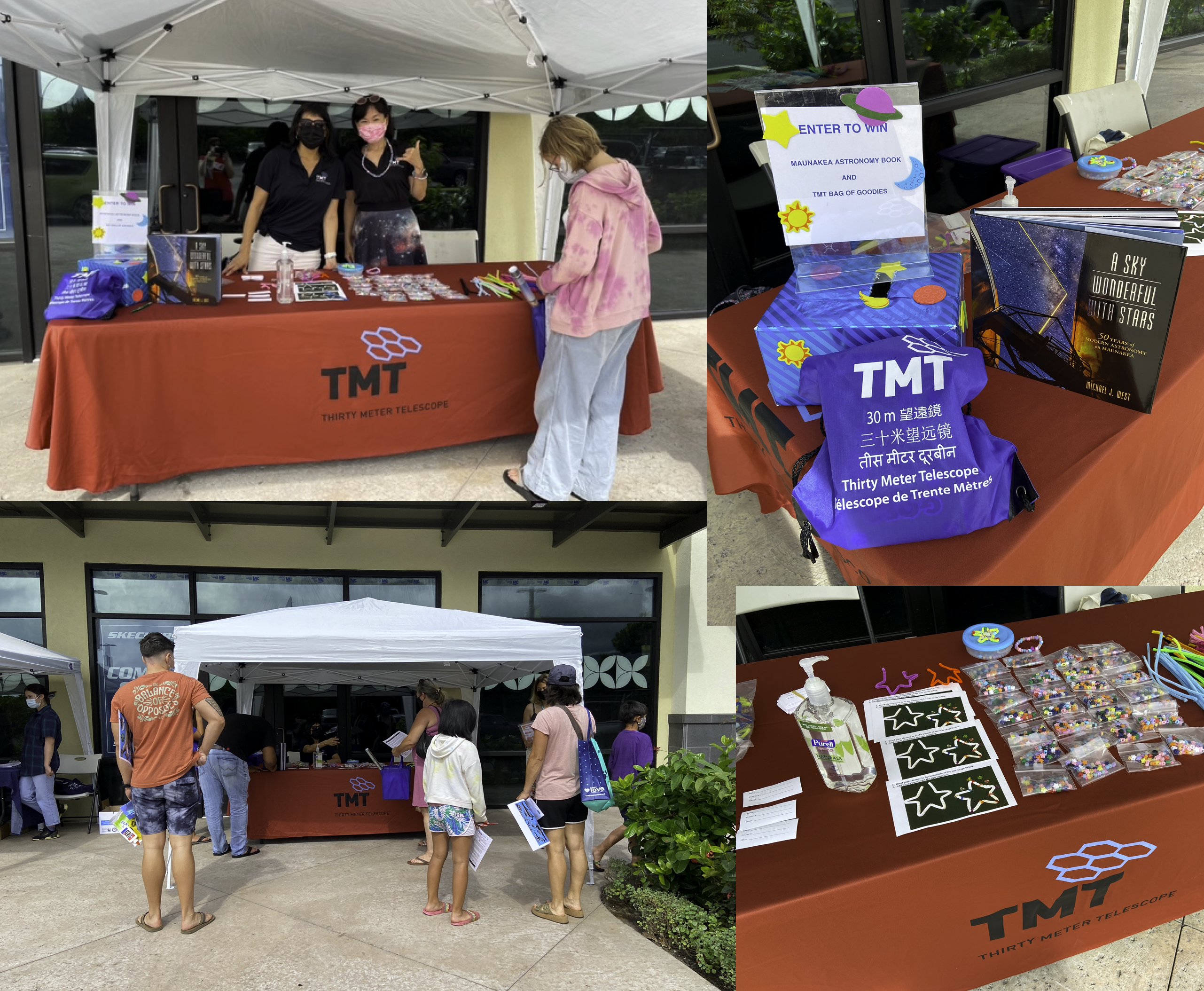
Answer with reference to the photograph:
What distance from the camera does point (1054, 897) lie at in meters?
1.78

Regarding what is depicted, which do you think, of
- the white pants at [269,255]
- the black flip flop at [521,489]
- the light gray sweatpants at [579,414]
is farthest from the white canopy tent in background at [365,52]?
the black flip flop at [521,489]

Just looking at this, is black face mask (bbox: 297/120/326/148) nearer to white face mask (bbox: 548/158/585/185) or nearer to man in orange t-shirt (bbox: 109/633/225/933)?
white face mask (bbox: 548/158/585/185)

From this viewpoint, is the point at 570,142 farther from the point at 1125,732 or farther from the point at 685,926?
the point at 685,926

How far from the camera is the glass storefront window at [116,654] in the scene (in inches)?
250

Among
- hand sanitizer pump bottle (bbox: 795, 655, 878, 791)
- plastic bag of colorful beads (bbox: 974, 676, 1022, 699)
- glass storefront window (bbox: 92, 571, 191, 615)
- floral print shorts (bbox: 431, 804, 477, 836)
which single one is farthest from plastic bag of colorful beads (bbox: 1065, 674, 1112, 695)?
glass storefront window (bbox: 92, 571, 191, 615)

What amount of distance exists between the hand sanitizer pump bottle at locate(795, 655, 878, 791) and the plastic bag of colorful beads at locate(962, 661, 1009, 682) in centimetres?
52

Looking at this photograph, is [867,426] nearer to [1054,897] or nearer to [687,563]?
[1054,897]

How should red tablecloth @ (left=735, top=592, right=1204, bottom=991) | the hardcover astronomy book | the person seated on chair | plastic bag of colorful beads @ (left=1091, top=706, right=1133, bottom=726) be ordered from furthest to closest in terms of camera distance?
1. the person seated on chair
2. plastic bag of colorful beads @ (left=1091, top=706, right=1133, bottom=726)
3. the hardcover astronomy book
4. red tablecloth @ (left=735, top=592, right=1204, bottom=991)

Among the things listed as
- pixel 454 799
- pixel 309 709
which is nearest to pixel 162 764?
pixel 454 799

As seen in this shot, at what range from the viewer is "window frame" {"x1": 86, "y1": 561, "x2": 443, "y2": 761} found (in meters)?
6.23

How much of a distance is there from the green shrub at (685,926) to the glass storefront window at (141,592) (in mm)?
4211

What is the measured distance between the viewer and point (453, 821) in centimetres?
327

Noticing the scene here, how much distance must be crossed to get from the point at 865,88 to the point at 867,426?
0.93 m

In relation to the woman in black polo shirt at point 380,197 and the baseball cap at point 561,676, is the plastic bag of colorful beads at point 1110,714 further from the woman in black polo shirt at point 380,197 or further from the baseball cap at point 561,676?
the woman in black polo shirt at point 380,197
